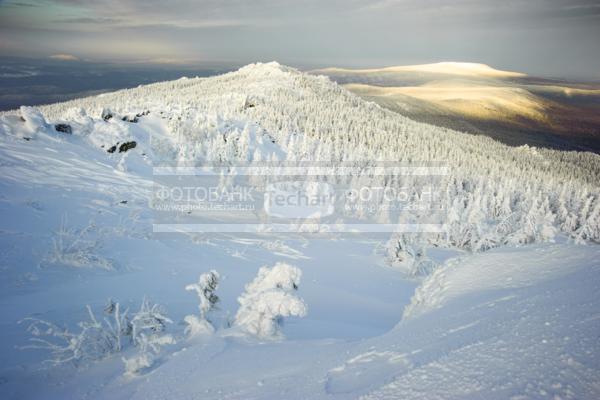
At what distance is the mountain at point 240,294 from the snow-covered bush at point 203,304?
0.05m

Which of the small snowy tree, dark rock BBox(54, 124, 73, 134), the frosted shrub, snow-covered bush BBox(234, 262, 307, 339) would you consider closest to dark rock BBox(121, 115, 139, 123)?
dark rock BBox(54, 124, 73, 134)

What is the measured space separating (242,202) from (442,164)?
268ft

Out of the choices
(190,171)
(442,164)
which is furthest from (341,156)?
(190,171)

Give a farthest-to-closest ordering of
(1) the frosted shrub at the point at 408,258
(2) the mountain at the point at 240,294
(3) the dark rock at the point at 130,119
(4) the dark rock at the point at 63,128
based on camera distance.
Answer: (3) the dark rock at the point at 130,119 < (4) the dark rock at the point at 63,128 < (1) the frosted shrub at the point at 408,258 < (2) the mountain at the point at 240,294

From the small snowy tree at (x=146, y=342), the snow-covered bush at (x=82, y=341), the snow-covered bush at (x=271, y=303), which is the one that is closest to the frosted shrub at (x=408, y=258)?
the snow-covered bush at (x=271, y=303)

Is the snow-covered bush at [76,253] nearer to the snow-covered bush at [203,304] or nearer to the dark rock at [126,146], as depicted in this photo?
the snow-covered bush at [203,304]

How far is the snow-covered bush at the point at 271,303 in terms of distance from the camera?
744 cm

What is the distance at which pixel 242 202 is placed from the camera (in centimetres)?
3162

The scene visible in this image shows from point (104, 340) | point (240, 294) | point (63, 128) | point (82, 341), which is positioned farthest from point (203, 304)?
point (63, 128)

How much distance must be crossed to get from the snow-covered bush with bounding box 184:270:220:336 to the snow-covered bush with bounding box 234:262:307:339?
2.42 feet

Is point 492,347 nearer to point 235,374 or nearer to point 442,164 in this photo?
point 235,374

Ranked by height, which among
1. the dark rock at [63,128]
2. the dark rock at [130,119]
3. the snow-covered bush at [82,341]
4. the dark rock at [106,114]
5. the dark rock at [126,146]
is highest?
the dark rock at [130,119]

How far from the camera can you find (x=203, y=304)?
8.50 metres

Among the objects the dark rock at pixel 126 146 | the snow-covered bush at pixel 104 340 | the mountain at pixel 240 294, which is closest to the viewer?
the mountain at pixel 240 294
